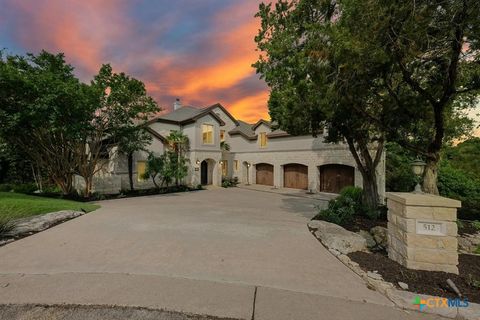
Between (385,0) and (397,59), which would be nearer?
(385,0)

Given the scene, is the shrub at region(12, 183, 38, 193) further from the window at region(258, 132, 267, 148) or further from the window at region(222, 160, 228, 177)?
the window at region(258, 132, 267, 148)

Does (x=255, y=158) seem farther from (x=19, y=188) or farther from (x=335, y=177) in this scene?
(x=19, y=188)

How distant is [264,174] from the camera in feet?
70.3

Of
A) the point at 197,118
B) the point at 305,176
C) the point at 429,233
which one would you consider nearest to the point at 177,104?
the point at 197,118

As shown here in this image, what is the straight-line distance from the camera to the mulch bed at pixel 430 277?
341 centimetres

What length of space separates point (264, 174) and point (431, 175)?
51.8 feet

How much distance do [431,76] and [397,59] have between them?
2.46 m

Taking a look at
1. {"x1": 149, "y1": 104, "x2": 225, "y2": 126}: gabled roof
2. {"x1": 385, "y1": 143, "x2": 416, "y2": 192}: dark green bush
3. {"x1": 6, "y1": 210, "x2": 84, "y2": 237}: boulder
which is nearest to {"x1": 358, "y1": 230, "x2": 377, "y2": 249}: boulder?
{"x1": 6, "y1": 210, "x2": 84, "y2": 237}: boulder

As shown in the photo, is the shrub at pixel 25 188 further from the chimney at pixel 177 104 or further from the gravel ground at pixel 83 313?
the gravel ground at pixel 83 313

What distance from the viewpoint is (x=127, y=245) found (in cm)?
536

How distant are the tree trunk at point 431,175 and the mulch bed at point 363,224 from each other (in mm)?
1981

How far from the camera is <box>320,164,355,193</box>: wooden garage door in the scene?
50.2 ft

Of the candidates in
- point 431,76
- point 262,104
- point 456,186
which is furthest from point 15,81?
point 456,186

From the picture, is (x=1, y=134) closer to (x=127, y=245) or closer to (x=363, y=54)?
(x=127, y=245)
